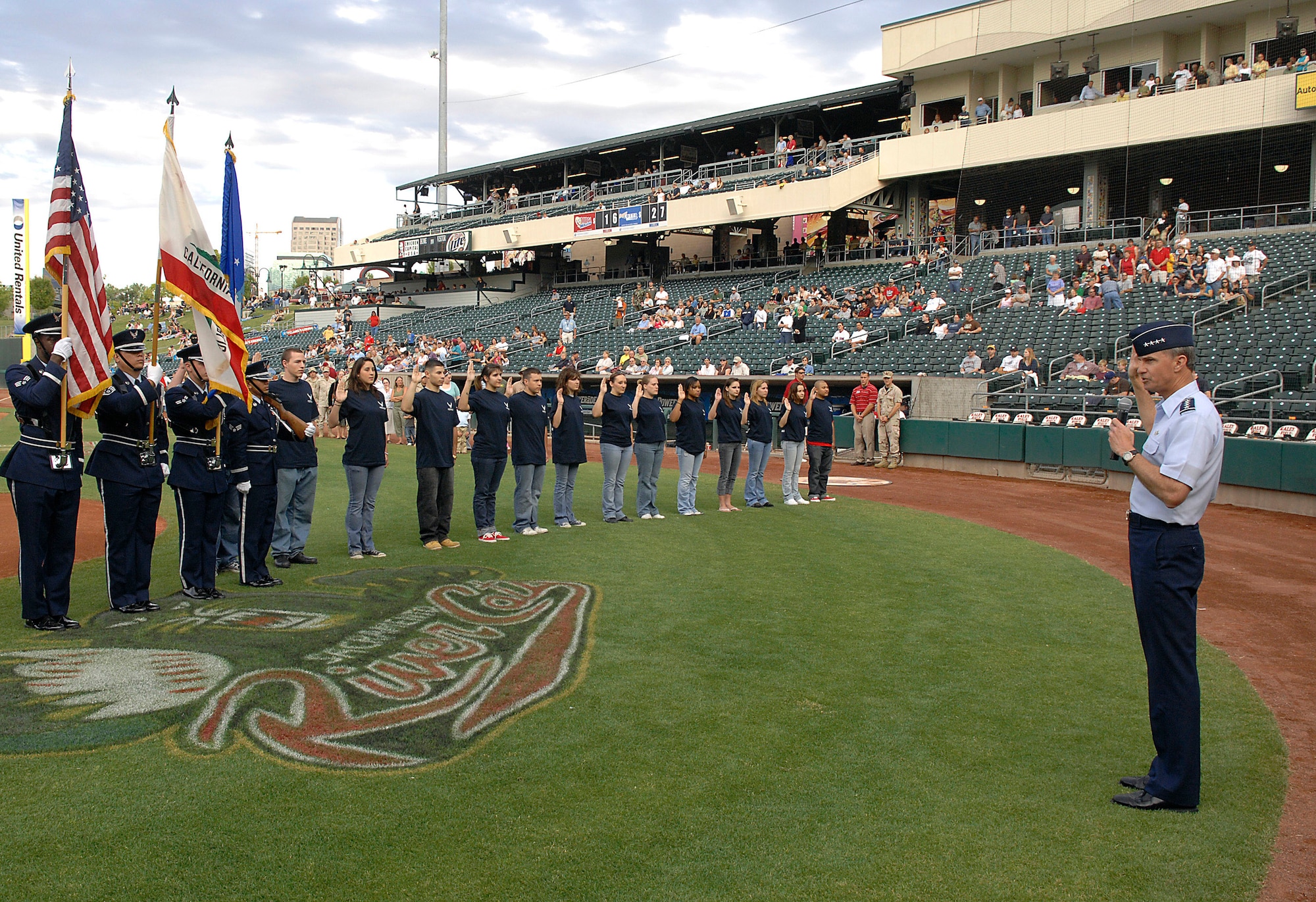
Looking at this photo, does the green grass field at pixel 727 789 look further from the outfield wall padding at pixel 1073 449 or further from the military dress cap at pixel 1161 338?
the outfield wall padding at pixel 1073 449

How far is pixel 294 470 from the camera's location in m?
9.02

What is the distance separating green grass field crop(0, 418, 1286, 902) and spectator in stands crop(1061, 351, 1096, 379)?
13.3 m

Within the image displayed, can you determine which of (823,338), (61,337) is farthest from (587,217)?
(61,337)

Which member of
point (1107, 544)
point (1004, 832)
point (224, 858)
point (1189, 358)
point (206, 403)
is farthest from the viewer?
point (1107, 544)

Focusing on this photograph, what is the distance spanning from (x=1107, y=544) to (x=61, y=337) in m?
10.8

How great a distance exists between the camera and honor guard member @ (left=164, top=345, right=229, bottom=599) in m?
Result: 7.35

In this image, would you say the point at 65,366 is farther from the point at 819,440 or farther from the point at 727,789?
the point at 819,440

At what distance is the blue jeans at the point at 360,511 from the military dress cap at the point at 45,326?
3073mm

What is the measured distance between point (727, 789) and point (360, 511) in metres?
6.20

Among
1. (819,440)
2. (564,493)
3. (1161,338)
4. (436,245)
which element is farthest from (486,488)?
(436,245)

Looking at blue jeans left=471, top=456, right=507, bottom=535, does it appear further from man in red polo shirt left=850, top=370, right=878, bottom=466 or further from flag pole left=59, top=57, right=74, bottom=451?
man in red polo shirt left=850, top=370, right=878, bottom=466

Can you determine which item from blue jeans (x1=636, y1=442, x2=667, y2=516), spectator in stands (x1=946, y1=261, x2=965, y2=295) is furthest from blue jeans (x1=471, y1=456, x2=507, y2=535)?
spectator in stands (x1=946, y1=261, x2=965, y2=295)

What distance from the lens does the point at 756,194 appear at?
114 ft

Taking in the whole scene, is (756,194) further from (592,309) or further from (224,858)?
(224,858)
